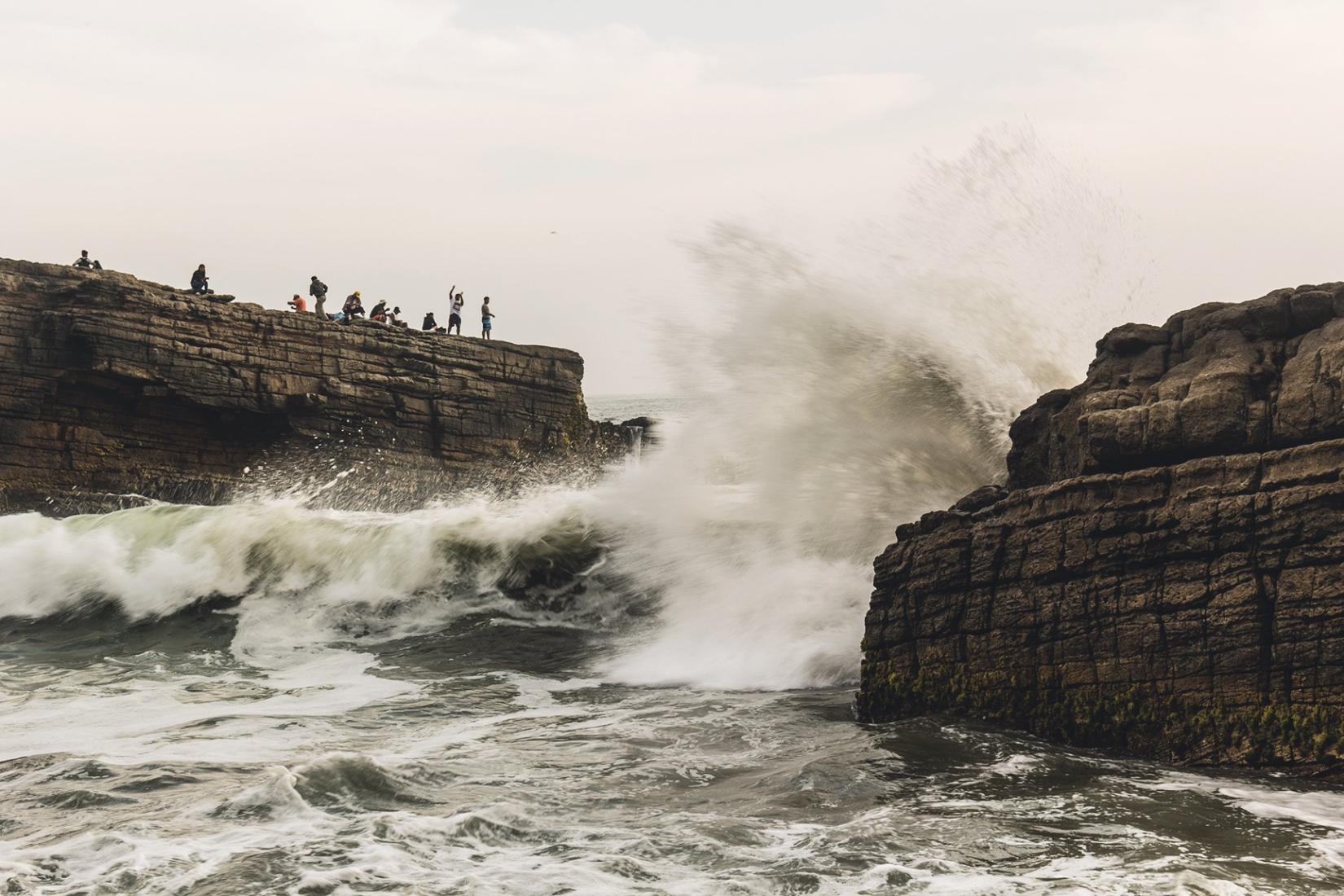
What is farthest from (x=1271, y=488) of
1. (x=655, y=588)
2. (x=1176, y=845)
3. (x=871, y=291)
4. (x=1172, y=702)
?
(x=655, y=588)

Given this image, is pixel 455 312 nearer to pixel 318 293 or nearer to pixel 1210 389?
pixel 318 293

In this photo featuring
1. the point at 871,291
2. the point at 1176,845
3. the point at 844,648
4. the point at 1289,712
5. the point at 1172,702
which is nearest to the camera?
the point at 1176,845

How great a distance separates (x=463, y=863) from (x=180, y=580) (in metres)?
11.3

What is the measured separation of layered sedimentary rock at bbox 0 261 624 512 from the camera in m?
22.3

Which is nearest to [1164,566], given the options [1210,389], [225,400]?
[1210,389]

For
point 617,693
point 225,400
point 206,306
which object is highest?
point 206,306

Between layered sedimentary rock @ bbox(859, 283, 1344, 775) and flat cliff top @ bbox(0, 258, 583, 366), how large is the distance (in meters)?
17.9

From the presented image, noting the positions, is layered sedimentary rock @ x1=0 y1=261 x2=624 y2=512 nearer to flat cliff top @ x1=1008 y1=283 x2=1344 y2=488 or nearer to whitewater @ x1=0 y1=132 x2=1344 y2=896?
whitewater @ x1=0 y1=132 x2=1344 y2=896

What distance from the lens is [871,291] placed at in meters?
13.4

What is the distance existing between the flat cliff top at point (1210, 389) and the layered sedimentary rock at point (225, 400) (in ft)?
→ 56.3

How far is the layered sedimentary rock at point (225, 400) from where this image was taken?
879 inches

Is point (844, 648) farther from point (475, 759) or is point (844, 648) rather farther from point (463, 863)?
point (463, 863)

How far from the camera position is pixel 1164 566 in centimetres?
739

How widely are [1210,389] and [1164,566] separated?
1.12m
